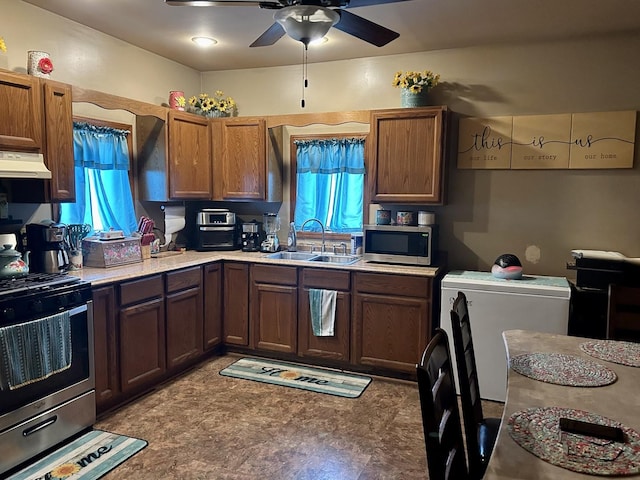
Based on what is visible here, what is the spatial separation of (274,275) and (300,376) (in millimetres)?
834

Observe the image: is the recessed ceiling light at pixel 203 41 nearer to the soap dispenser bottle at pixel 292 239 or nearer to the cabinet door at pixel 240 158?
the cabinet door at pixel 240 158

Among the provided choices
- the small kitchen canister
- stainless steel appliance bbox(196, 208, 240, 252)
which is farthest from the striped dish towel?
stainless steel appliance bbox(196, 208, 240, 252)

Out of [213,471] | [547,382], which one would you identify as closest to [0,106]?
[213,471]

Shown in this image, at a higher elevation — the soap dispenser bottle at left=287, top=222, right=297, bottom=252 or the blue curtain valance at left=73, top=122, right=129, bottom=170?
the blue curtain valance at left=73, top=122, right=129, bottom=170

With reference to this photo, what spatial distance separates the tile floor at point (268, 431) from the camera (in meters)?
2.54

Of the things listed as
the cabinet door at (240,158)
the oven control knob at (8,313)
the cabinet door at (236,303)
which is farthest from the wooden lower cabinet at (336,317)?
the oven control knob at (8,313)

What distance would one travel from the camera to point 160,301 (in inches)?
137

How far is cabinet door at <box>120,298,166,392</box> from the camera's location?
125 inches

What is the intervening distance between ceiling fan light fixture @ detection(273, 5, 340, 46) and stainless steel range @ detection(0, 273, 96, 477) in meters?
Result: 1.82

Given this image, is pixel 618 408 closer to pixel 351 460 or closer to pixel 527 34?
pixel 351 460

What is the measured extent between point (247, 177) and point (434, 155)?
168 cm

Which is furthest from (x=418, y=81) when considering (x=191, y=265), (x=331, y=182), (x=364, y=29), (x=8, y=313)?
(x=8, y=313)

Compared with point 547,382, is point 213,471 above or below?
below

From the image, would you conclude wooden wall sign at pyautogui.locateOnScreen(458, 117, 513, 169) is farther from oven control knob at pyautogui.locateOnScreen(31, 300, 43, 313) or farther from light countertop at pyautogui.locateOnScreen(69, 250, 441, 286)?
oven control knob at pyautogui.locateOnScreen(31, 300, 43, 313)
